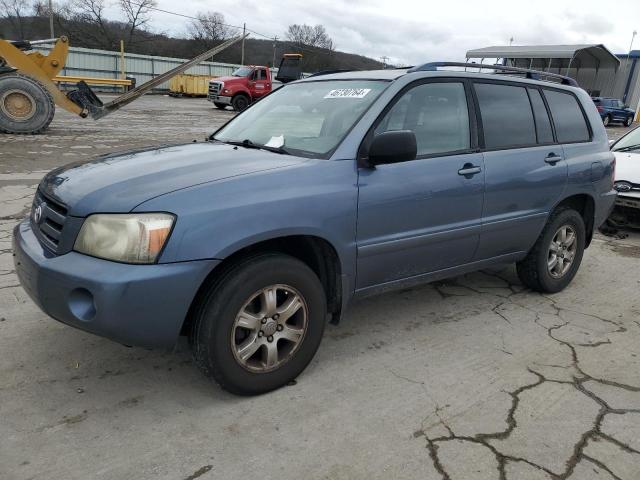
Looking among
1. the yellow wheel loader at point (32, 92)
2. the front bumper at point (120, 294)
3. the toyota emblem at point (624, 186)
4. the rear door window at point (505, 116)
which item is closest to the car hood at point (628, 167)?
the toyota emblem at point (624, 186)

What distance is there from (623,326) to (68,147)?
10.3m

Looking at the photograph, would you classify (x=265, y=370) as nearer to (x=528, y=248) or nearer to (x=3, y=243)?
(x=528, y=248)

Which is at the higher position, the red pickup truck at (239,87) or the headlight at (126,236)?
the red pickup truck at (239,87)

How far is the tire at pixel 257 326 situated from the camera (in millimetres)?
2508

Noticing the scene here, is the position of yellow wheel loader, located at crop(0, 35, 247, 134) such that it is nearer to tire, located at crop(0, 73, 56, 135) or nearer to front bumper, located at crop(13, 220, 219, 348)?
tire, located at crop(0, 73, 56, 135)

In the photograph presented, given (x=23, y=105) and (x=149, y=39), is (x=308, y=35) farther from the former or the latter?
(x=23, y=105)

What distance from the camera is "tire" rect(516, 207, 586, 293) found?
14.0ft

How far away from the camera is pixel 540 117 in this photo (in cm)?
416

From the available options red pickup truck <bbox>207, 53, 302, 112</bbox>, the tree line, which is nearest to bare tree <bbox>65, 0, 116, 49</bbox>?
the tree line

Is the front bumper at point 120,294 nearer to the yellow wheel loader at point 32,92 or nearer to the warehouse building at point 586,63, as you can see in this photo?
the yellow wheel loader at point 32,92

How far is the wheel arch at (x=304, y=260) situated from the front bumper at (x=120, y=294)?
14 centimetres

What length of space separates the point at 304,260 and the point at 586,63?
41.7 m

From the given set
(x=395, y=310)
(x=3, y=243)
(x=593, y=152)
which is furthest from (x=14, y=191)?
(x=593, y=152)

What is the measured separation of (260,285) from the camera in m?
2.59
